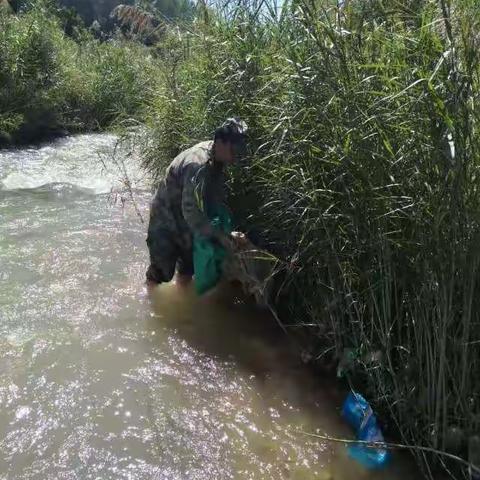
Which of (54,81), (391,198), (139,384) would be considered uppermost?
(54,81)

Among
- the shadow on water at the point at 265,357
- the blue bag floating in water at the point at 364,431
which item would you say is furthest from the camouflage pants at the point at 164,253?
the blue bag floating in water at the point at 364,431

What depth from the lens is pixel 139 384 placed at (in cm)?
349

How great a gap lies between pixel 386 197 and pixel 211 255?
1735 mm

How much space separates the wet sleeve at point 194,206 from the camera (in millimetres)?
3908

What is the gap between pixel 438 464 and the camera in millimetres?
2703

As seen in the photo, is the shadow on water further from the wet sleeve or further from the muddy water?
the wet sleeve

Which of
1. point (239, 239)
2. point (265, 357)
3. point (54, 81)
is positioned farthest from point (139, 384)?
point (54, 81)

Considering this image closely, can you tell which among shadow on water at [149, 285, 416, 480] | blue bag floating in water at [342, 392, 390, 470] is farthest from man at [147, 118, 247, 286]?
blue bag floating in water at [342, 392, 390, 470]

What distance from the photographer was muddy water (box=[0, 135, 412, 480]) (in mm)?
2844

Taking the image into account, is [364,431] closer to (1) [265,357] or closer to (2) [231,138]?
(1) [265,357]

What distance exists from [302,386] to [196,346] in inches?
33.6

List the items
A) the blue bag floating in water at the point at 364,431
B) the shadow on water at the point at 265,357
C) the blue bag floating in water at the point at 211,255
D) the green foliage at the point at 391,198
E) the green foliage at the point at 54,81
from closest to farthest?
1. the green foliage at the point at 391,198
2. the blue bag floating in water at the point at 364,431
3. the shadow on water at the point at 265,357
4. the blue bag floating in water at the point at 211,255
5. the green foliage at the point at 54,81

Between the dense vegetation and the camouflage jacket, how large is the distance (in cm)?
32

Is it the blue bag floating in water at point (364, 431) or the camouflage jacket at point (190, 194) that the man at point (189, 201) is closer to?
the camouflage jacket at point (190, 194)
